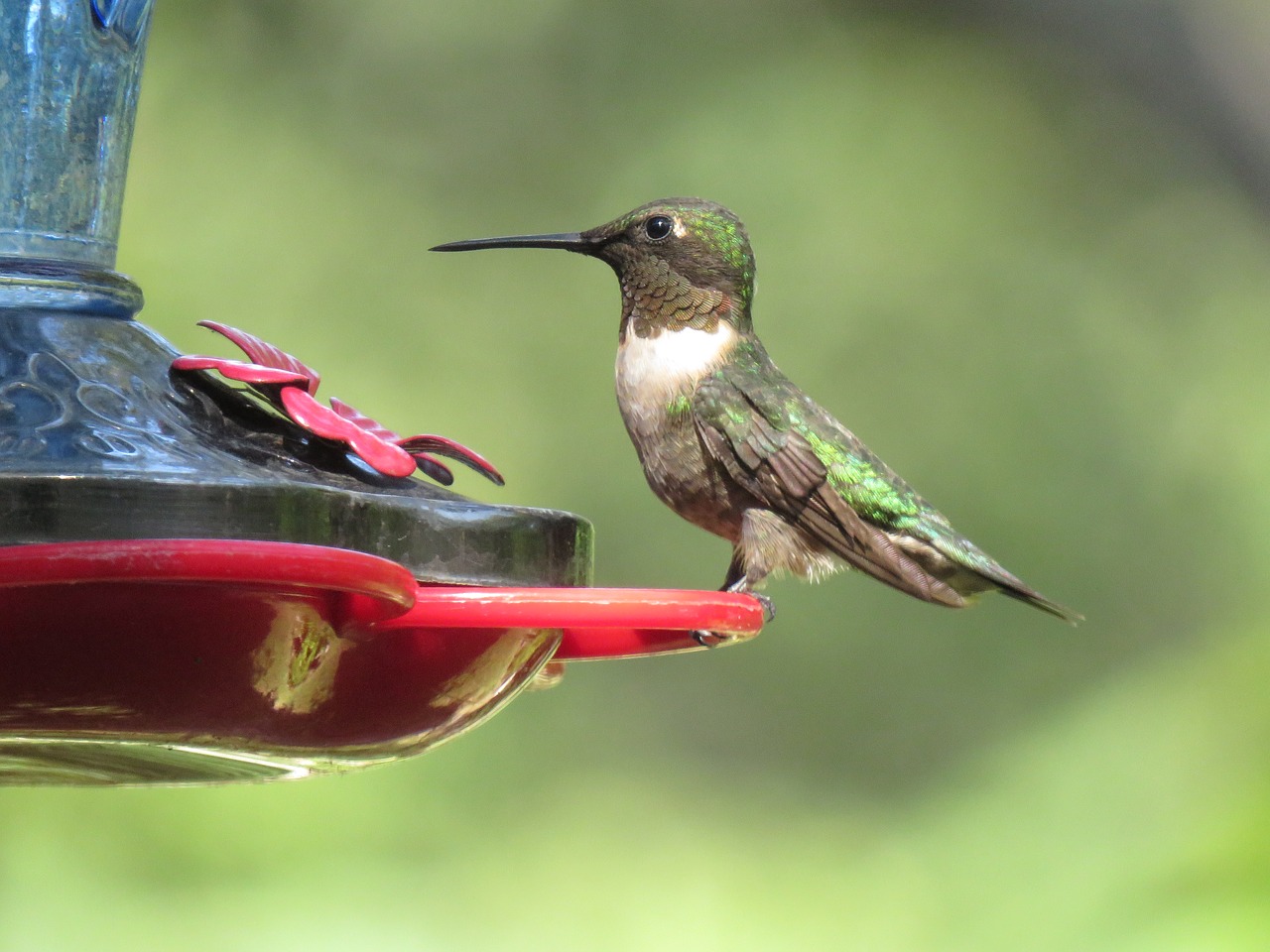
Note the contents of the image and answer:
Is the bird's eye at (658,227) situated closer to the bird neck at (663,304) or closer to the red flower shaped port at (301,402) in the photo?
the bird neck at (663,304)

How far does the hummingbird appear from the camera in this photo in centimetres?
318

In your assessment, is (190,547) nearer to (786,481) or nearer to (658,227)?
(786,481)

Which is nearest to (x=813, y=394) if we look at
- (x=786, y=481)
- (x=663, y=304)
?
(x=663, y=304)

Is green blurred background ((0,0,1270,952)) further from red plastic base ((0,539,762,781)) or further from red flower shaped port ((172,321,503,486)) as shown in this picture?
red plastic base ((0,539,762,781))

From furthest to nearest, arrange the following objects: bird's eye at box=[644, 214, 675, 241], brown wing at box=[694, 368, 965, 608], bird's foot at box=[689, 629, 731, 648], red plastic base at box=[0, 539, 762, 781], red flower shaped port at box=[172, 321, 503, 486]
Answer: bird's eye at box=[644, 214, 675, 241] → brown wing at box=[694, 368, 965, 608] → bird's foot at box=[689, 629, 731, 648] → red flower shaped port at box=[172, 321, 503, 486] → red plastic base at box=[0, 539, 762, 781]

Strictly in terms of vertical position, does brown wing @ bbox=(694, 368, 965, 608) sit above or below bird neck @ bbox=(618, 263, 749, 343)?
below

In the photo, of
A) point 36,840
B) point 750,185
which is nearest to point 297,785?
point 36,840

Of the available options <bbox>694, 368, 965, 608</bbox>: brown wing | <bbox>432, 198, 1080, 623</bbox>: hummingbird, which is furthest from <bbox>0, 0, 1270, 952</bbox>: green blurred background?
<bbox>694, 368, 965, 608</bbox>: brown wing

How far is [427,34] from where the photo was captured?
25.6ft

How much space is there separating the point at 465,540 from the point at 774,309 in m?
5.37

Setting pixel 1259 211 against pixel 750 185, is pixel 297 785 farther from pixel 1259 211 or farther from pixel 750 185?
pixel 1259 211

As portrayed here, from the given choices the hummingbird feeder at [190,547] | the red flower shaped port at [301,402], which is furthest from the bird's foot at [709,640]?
the red flower shaped port at [301,402]

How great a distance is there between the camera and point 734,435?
3176 mm

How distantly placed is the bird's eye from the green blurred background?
2690 mm
